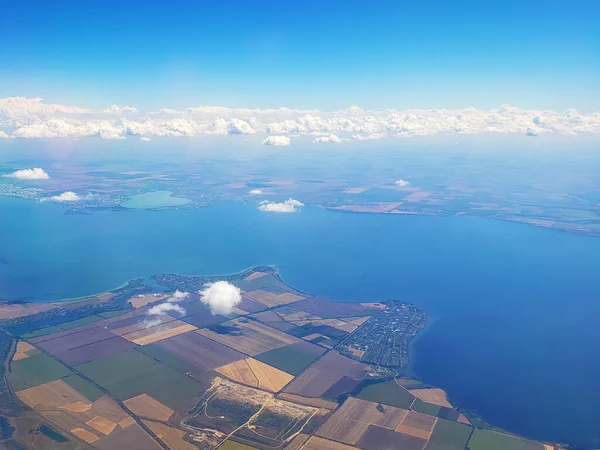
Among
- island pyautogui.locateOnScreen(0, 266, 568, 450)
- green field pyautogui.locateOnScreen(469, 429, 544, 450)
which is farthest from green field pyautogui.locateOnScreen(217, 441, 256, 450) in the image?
green field pyautogui.locateOnScreen(469, 429, 544, 450)

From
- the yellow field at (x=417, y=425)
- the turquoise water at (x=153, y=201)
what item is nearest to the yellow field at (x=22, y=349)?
the yellow field at (x=417, y=425)

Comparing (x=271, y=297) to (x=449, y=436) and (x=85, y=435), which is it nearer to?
(x=85, y=435)

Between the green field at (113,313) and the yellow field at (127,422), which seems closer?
the yellow field at (127,422)

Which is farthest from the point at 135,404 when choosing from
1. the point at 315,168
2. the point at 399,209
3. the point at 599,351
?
the point at 315,168

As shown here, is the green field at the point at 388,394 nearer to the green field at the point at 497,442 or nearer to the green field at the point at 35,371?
the green field at the point at 497,442

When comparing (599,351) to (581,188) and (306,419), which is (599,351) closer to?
(306,419)

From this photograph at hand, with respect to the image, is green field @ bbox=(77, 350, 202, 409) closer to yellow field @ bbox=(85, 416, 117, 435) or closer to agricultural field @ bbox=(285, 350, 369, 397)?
yellow field @ bbox=(85, 416, 117, 435)

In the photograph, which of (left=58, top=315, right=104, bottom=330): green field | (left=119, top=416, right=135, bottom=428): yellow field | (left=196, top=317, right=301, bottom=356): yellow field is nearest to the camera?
(left=119, top=416, right=135, bottom=428): yellow field
